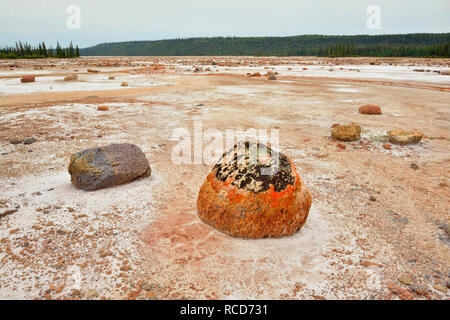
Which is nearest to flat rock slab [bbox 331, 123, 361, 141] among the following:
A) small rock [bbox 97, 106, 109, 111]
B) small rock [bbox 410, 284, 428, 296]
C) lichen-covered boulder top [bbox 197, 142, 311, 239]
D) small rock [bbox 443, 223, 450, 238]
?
small rock [bbox 443, 223, 450, 238]

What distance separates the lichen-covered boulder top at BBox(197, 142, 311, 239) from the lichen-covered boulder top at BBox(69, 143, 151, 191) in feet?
7.58

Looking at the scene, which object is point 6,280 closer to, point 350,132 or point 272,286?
point 272,286

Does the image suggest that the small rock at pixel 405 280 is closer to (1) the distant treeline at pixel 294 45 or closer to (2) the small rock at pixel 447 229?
(2) the small rock at pixel 447 229

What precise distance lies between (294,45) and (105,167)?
508 feet

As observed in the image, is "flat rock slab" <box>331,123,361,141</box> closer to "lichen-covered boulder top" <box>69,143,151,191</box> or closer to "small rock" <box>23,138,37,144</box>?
"lichen-covered boulder top" <box>69,143,151,191</box>

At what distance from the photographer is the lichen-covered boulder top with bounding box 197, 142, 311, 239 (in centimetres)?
420

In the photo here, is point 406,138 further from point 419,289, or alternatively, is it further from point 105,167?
point 105,167

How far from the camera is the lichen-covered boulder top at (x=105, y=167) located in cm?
572

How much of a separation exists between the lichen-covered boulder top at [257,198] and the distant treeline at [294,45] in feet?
300

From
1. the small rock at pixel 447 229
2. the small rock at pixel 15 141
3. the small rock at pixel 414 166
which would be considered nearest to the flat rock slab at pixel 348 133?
the small rock at pixel 414 166

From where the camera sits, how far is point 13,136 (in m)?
9.09

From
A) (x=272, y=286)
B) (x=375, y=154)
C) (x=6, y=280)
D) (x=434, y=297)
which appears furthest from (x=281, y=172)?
(x=375, y=154)

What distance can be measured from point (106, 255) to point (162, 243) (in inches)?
29.7

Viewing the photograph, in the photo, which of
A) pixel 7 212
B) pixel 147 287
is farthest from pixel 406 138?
pixel 7 212
